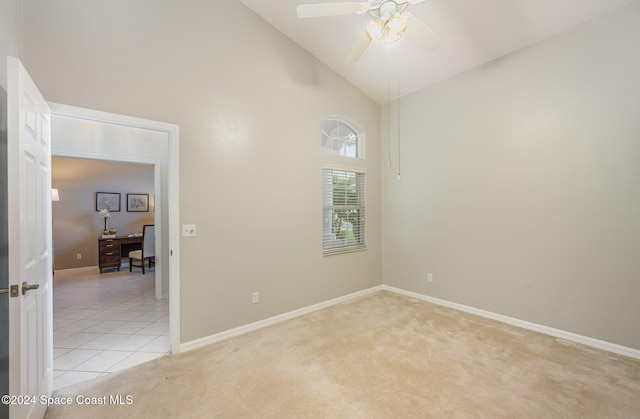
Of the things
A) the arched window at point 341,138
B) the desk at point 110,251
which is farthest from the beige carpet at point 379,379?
the desk at point 110,251

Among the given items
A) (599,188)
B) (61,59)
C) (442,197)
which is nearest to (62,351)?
(61,59)

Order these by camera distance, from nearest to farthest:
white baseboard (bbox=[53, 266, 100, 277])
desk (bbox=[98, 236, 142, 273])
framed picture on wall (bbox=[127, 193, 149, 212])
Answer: white baseboard (bbox=[53, 266, 100, 277])
desk (bbox=[98, 236, 142, 273])
framed picture on wall (bbox=[127, 193, 149, 212])

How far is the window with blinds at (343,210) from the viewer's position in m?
3.84

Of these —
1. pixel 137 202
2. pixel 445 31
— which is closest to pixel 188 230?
pixel 445 31

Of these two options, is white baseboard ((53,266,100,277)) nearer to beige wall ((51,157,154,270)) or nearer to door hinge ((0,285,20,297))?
beige wall ((51,157,154,270))

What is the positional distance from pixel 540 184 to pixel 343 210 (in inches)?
93.1

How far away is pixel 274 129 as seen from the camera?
10.6 ft

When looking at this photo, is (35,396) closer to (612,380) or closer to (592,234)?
(612,380)

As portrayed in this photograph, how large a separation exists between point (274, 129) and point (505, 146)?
9.02ft

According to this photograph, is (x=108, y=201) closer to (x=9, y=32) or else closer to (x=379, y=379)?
(x=9, y=32)

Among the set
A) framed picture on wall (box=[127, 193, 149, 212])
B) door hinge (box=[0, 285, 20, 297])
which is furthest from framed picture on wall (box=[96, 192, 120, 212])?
door hinge (box=[0, 285, 20, 297])

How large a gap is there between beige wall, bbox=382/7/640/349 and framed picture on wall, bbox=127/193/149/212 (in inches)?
270

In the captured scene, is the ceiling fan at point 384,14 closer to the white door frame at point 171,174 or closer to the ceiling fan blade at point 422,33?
the ceiling fan blade at point 422,33

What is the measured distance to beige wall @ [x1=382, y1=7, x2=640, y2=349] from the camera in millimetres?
2473
